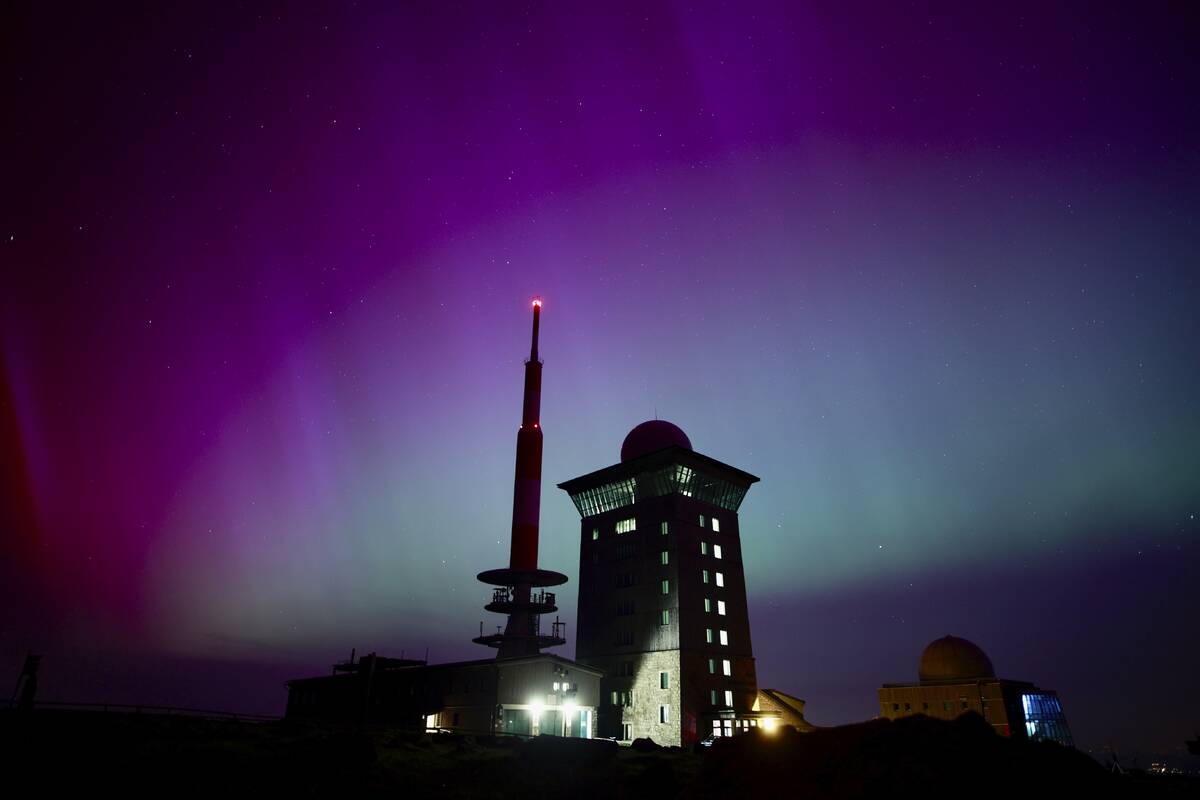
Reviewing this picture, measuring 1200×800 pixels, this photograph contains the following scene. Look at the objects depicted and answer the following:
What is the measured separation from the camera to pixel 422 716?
192 feet

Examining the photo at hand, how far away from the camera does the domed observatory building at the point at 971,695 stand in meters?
70.2

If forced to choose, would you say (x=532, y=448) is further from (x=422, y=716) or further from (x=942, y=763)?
(x=942, y=763)

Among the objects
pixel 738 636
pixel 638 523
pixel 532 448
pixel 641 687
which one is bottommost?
pixel 641 687

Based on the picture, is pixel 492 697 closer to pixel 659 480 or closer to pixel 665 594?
pixel 665 594

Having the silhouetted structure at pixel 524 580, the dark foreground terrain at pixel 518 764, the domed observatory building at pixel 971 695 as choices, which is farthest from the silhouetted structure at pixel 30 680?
the domed observatory building at pixel 971 695

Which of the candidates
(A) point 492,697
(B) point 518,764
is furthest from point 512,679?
(B) point 518,764

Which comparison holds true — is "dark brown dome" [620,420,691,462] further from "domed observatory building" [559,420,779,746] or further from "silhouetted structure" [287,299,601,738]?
"silhouetted structure" [287,299,601,738]

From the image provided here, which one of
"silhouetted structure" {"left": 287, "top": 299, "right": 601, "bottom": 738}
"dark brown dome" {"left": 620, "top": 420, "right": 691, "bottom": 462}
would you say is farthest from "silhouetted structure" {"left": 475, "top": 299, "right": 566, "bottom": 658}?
"dark brown dome" {"left": 620, "top": 420, "right": 691, "bottom": 462}

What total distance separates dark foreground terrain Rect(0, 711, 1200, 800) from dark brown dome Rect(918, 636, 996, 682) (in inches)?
1934

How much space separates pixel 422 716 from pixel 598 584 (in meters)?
20.6

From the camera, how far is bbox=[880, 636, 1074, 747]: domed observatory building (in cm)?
7019

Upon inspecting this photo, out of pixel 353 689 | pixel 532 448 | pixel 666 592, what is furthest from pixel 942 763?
pixel 353 689

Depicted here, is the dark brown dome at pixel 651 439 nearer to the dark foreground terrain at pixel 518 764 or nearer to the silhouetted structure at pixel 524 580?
the silhouetted structure at pixel 524 580

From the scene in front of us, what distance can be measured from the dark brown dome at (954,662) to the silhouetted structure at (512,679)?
39867 millimetres
